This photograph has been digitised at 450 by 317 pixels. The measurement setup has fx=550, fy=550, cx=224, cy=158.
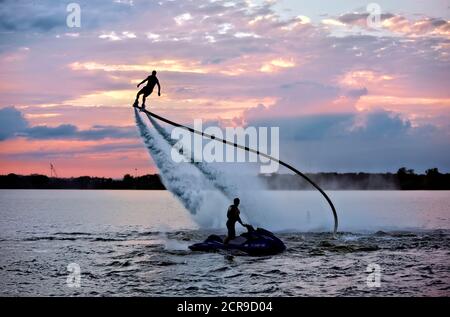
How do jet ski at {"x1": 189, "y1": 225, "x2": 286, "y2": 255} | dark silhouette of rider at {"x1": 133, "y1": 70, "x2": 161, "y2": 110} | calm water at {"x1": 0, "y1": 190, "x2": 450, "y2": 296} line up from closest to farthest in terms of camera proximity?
calm water at {"x1": 0, "y1": 190, "x2": 450, "y2": 296} → dark silhouette of rider at {"x1": 133, "y1": 70, "x2": 161, "y2": 110} → jet ski at {"x1": 189, "y1": 225, "x2": 286, "y2": 255}

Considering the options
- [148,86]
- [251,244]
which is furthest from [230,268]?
[148,86]

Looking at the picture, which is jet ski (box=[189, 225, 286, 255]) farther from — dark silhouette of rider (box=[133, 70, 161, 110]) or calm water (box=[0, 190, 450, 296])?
dark silhouette of rider (box=[133, 70, 161, 110])

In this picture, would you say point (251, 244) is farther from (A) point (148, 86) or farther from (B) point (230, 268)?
(A) point (148, 86)

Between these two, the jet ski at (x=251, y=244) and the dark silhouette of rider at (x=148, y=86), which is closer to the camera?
the dark silhouette of rider at (x=148, y=86)

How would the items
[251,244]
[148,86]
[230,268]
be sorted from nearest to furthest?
[230,268]
[148,86]
[251,244]

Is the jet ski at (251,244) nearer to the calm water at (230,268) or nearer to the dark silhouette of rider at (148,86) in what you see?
the calm water at (230,268)

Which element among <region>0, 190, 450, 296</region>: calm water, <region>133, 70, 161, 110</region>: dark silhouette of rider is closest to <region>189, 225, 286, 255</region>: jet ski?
<region>0, 190, 450, 296</region>: calm water

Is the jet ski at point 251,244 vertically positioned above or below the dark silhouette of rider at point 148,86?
below

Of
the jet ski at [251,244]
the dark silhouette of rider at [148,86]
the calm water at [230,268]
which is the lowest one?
the calm water at [230,268]

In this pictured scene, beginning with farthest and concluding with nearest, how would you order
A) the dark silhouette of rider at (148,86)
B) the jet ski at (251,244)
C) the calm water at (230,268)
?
the jet ski at (251,244), the dark silhouette of rider at (148,86), the calm water at (230,268)

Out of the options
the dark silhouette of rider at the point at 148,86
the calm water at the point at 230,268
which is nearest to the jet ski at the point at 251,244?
the calm water at the point at 230,268

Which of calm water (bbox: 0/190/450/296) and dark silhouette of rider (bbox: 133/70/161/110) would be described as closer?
calm water (bbox: 0/190/450/296)

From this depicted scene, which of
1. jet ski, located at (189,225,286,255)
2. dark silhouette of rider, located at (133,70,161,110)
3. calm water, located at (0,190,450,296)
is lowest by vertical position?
calm water, located at (0,190,450,296)

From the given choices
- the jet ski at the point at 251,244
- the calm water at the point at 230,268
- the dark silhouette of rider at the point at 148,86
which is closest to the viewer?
the calm water at the point at 230,268
